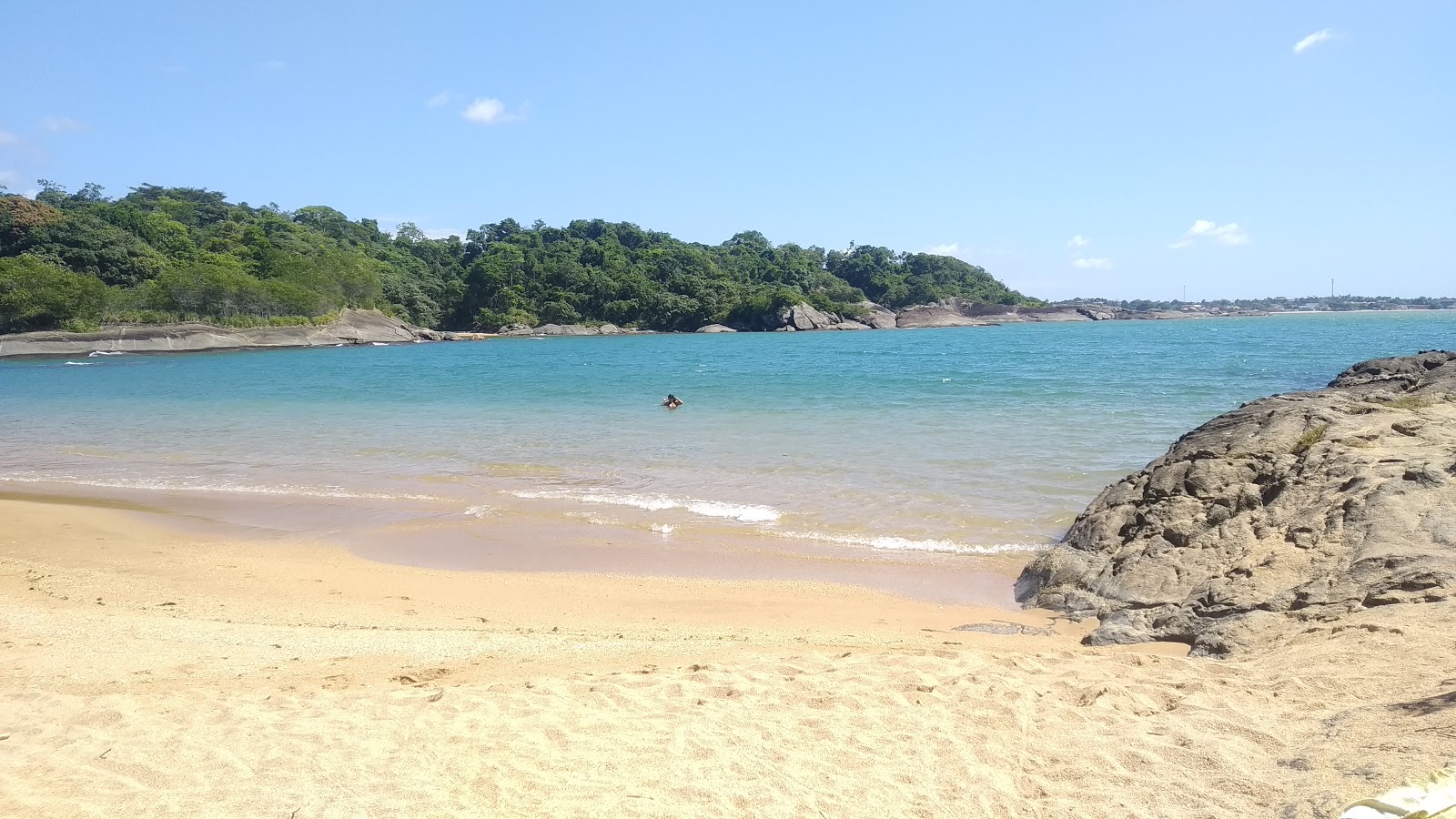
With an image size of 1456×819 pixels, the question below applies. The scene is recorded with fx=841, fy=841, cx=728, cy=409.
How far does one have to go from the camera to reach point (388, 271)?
102 m

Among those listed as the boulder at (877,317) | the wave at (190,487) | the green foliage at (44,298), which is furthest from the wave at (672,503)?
the boulder at (877,317)

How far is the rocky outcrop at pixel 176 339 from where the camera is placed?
190 feet

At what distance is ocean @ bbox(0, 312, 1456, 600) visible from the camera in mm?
9836

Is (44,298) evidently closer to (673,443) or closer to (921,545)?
(673,443)

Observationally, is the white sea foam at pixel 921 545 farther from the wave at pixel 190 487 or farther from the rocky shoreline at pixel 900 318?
the rocky shoreline at pixel 900 318

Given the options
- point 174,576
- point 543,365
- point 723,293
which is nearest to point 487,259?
point 723,293

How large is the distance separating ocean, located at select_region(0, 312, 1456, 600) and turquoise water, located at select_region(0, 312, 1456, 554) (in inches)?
2.8

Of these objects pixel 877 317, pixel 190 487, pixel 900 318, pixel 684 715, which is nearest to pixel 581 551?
pixel 684 715

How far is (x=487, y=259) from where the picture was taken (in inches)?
4449

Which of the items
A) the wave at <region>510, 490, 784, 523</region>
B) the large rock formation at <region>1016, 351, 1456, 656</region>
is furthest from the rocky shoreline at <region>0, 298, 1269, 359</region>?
the large rock formation at <region>1016, 351, 1456, 656</region>

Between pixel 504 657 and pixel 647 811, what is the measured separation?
2421mm

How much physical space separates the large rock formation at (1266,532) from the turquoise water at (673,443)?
1448mm

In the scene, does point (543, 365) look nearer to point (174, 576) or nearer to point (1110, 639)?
point (174, 576)

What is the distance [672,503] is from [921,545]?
355 centimetres
